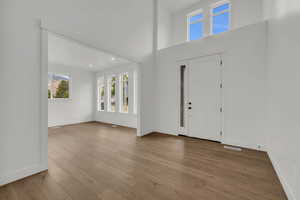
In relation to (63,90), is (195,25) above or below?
above

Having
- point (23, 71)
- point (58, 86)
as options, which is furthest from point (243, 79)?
point (58, 86)

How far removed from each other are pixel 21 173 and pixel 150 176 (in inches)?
77.2

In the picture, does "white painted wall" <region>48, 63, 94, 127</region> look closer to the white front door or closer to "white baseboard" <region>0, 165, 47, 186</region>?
"white baseboard" <region>0, 165, 47, 186</region>

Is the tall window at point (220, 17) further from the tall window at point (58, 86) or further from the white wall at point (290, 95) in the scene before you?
the tall window at point (58, 86)

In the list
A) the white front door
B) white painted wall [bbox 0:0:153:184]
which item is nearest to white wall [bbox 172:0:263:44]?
the white front door

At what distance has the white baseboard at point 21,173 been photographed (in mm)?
1852

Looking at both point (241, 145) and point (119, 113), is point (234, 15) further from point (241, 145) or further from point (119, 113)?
point (119, 113)

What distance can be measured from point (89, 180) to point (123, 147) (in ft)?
4.65

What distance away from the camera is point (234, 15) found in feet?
14.7

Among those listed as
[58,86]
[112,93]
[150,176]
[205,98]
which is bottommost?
[150,176]

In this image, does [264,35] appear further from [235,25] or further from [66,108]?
[66,108]

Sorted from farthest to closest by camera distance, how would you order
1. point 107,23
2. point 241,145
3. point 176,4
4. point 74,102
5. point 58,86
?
point 74,102, point 58,86, point 176,4, point 241,145, point 107,23

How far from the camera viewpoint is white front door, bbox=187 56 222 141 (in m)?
3.78

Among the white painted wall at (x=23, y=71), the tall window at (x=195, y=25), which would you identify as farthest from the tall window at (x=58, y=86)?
the tall window at (x=195, y=25)
